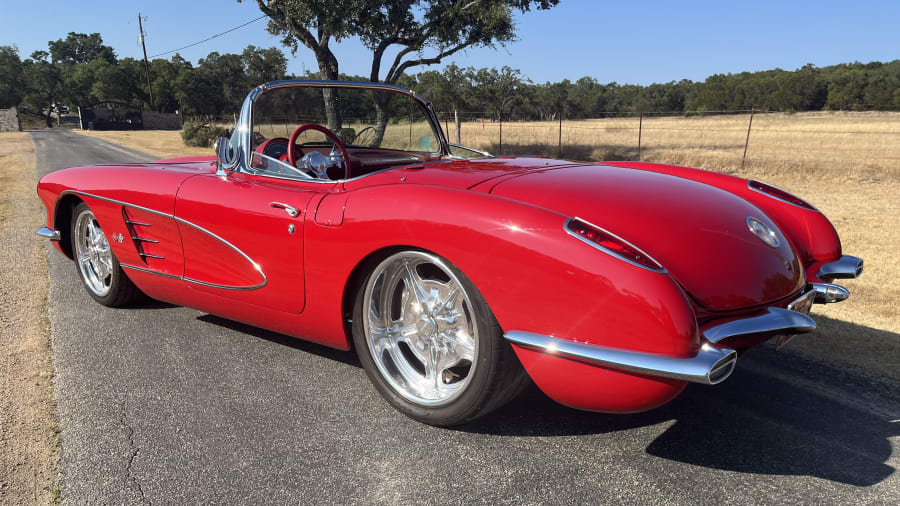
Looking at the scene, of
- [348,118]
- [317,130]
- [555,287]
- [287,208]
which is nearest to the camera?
[555,287]

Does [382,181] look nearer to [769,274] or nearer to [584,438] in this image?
[584,438]

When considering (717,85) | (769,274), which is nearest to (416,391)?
(769,274)

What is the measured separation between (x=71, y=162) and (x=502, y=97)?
29889 millimetres

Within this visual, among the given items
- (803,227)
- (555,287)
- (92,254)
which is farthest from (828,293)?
(92,254)

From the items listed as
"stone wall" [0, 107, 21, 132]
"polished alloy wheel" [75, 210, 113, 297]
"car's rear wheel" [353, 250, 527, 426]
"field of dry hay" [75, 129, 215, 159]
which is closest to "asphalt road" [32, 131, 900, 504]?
"car's rear wheel" [353, 250, 527, 426]

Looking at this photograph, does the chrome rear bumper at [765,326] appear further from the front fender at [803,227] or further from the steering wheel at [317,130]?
the steering wheel at [317,130]

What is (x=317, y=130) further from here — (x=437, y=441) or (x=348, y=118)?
(x=437, y=441)

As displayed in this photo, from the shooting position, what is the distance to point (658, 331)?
1.82 metres

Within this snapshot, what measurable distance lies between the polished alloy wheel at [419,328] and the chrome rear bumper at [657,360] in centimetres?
42

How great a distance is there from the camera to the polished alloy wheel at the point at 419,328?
7.82 feet

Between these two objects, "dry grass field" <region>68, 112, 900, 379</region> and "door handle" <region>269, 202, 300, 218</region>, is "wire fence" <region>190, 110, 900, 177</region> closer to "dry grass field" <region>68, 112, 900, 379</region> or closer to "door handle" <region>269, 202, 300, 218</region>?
"dry grass field" <region>68, 112, 900, 379</region>

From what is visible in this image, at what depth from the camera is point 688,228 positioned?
2244mm

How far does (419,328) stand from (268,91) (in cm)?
175

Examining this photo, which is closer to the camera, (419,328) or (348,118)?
(419,328)
